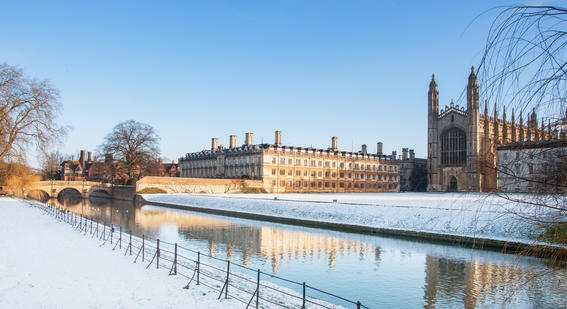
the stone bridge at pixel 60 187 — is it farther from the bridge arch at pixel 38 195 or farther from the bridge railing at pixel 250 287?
the bridge railing at pixel 250 287

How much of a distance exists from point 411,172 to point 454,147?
31.2 meters

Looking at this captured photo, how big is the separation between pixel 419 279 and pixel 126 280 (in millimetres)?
9982

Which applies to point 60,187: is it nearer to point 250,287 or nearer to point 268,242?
point 268,242

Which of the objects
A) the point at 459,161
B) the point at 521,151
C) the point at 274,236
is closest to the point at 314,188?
the point at 459,161

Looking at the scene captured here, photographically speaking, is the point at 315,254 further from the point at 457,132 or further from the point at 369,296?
the point at 457,132

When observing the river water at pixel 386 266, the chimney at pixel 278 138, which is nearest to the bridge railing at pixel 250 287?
the river water at pixel 386 266

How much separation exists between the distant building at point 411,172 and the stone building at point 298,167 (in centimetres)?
606

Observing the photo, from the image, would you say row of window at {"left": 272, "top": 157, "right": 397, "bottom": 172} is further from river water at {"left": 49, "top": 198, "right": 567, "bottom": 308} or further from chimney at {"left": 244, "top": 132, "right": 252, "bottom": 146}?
river water at {"left": 49, "top": 198, "right": 567, "bottom": 308}

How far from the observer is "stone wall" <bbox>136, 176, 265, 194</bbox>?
6500 cm

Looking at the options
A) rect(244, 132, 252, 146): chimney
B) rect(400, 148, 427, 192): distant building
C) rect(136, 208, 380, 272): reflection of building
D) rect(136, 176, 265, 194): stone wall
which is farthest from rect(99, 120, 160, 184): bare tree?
rect(400, 148, 427, 192): distant building

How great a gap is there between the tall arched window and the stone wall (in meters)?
34.7

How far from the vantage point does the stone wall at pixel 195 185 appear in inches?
2559

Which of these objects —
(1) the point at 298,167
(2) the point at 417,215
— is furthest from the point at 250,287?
(1) the point at 298,167

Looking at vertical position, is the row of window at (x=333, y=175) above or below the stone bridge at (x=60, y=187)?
above
